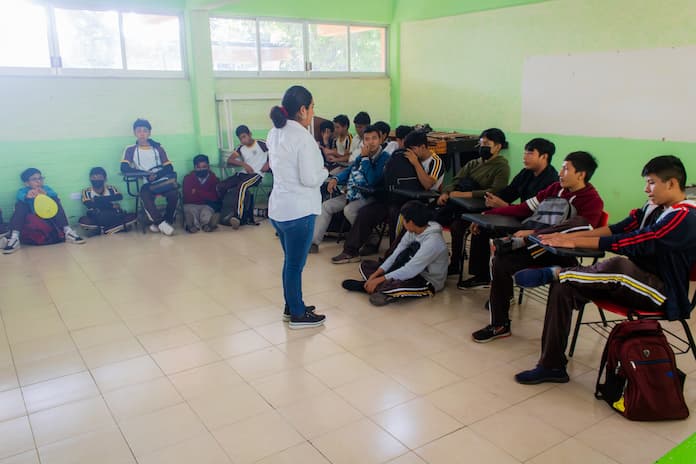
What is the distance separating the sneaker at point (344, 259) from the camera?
A: 4941mm

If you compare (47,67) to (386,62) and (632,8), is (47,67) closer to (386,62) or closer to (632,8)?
(386,62)

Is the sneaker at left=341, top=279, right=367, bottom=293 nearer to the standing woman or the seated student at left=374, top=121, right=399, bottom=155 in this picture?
the standing woman

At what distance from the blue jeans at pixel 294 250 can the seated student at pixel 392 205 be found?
1449 millimetres

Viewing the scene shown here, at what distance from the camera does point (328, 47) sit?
7887 millimetres

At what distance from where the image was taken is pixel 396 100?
8.38m

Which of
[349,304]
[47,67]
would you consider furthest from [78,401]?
[47,67]

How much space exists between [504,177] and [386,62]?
476 cm

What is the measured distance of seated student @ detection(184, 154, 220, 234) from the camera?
247 inches

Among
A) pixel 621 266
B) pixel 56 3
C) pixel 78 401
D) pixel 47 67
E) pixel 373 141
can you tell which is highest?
pixel 56 3

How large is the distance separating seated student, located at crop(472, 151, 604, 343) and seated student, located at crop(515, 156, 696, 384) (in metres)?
0.44

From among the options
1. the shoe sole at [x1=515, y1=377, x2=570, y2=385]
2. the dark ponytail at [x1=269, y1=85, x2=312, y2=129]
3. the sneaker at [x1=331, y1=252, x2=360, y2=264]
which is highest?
the dark ponytail at [x1=269, y1=85, x2=312, y2=129]

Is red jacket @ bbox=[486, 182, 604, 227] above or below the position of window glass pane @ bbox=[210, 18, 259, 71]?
below

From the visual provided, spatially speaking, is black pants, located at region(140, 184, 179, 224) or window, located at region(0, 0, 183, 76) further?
black pants, located at region(140, 184, 179, 224)

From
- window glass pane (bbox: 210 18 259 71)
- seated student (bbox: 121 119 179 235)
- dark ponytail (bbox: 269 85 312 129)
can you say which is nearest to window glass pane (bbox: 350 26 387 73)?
window glass pane (bbox: 210 18 259 71)
